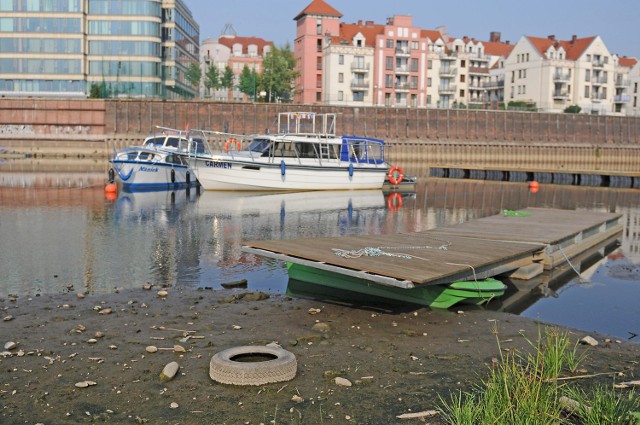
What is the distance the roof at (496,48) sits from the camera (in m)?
135

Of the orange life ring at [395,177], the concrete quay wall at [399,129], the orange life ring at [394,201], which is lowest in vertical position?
the orange life ring at [394,201]

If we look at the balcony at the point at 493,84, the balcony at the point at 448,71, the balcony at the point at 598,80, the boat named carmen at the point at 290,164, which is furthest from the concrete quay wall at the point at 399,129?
the boat named carmen at the point at 290,164

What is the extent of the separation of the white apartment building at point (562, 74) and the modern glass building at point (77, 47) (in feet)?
194

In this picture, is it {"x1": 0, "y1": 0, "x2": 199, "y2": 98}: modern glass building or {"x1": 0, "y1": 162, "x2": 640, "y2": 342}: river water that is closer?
{"x1": 0, "y1": 162, "x2": 640, "y2": 342}: river water

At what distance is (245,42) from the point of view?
6594 inches

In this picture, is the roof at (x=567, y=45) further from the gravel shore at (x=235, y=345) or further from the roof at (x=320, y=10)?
the gravel shore at (x=235, y=345)

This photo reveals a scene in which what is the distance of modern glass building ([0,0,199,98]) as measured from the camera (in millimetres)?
94312

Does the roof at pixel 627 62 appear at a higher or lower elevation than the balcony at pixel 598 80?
higher

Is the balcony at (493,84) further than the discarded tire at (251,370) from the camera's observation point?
Yes

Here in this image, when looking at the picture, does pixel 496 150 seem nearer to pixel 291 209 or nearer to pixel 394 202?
pixel 394 202

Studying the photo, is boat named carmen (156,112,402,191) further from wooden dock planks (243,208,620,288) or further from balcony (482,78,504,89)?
balcony (482,78,504,89)

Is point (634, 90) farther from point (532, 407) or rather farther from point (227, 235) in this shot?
point (532, 407)

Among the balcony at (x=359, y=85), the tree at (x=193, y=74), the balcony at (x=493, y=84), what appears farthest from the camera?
the balcony at (x=493, y=84)

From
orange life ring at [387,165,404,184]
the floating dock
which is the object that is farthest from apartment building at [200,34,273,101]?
the floating dock
